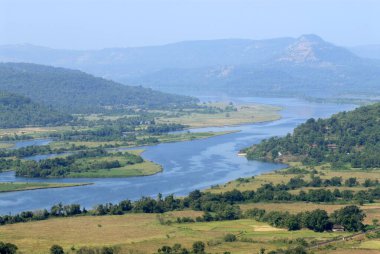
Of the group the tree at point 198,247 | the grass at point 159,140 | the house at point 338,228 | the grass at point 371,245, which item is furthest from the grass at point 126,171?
the grass at point 371,245

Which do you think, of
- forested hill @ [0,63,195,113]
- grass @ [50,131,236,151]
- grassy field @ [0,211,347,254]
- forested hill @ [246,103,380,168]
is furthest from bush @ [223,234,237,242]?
forested hill @ [0,63,195,113]

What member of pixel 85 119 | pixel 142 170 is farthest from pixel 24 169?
pixel 85 119

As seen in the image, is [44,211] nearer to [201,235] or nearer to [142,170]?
[201,235]

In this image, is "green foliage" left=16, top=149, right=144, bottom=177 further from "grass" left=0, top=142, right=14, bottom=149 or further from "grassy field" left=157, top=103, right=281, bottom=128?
"grassy field" left=157, top=103, right=281, bottom=128

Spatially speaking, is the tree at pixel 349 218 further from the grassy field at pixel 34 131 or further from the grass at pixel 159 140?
the grassy field at pixel 34 131

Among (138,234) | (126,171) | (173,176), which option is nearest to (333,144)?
(173,176)
